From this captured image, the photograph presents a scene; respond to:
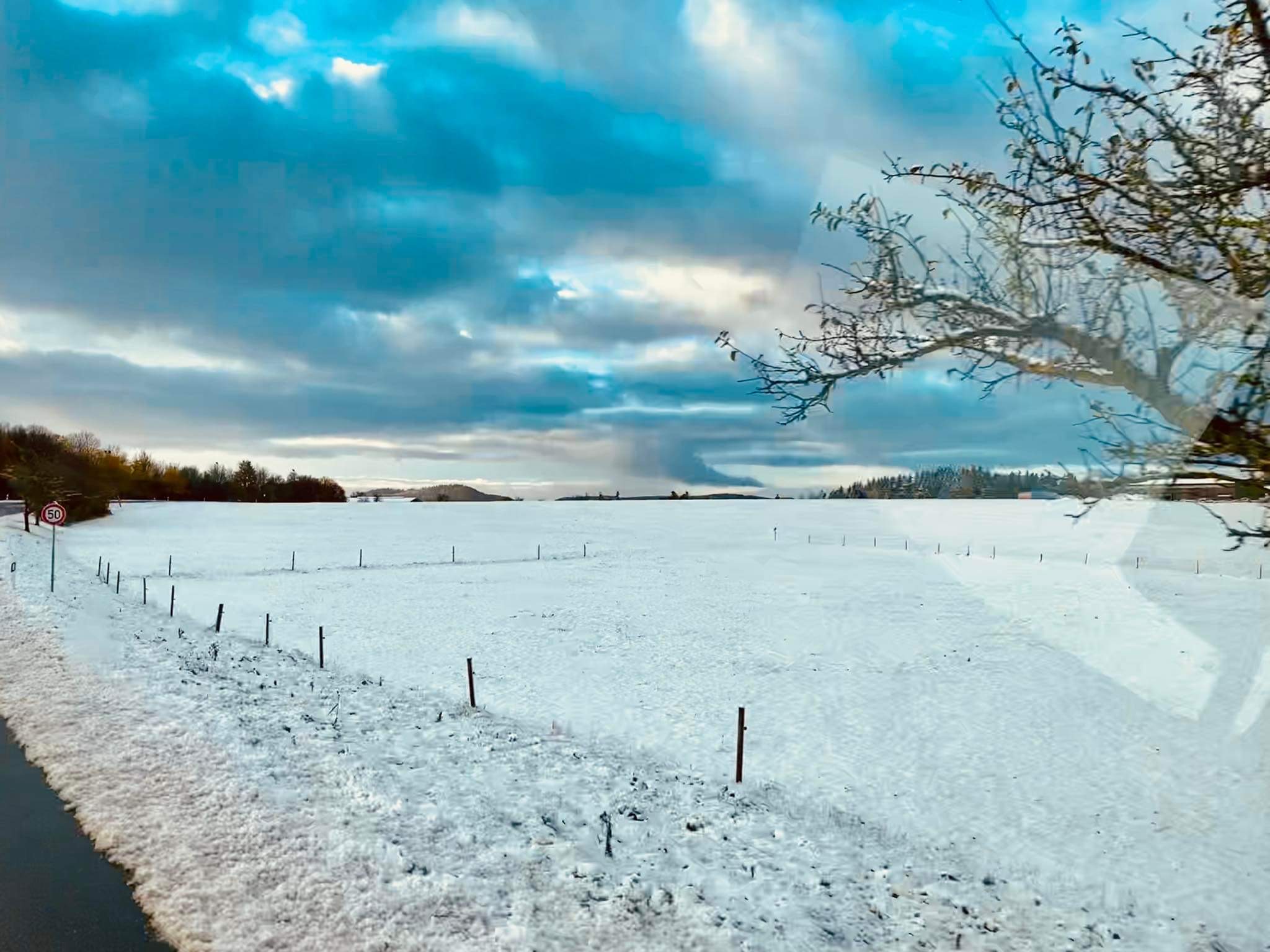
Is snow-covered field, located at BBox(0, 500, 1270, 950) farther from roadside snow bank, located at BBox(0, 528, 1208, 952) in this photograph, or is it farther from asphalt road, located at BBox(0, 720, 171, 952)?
asphalt road, located at BBox(0, 720, 171, 952)

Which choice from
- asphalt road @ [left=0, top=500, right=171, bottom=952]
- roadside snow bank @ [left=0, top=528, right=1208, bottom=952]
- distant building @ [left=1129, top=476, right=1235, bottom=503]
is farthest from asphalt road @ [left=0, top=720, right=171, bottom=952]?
distant building @ [left=1129, top=476, right=1235, bottom=503]

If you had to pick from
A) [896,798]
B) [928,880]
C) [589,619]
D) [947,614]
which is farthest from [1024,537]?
[928,880]

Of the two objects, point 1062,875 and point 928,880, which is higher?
point 928,880

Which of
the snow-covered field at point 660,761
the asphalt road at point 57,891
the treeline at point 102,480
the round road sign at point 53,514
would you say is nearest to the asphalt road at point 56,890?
the asphalt road at point 57,891

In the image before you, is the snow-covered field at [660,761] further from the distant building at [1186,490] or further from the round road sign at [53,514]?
the round road sign at [53,514]

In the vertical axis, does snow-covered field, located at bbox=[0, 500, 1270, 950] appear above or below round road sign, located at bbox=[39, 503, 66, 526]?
below

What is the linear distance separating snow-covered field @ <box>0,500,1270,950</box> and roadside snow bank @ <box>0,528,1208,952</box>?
5cm

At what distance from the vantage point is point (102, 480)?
80.6 meters

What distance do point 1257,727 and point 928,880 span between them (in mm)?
14710

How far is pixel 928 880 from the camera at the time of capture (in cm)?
884

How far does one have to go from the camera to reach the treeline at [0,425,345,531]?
62.4 m

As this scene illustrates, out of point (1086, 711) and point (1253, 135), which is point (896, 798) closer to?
point (1086, 711)

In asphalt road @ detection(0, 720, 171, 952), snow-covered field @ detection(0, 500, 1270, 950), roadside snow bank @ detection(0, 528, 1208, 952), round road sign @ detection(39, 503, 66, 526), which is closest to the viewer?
asphalt road @ detection(0, 720, 171, 952)

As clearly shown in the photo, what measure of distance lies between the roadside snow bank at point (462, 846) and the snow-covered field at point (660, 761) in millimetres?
47
